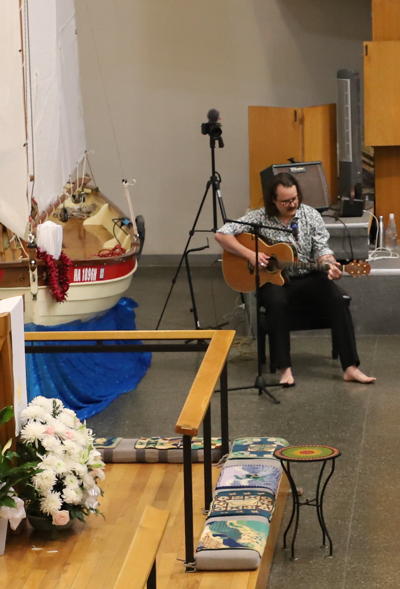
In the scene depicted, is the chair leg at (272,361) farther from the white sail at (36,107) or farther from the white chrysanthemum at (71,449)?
the white chrysanthemum at (71,449)

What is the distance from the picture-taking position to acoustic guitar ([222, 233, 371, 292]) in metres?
7.23

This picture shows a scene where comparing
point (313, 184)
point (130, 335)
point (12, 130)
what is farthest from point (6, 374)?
point (313, 184)

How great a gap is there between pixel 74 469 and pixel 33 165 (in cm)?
324

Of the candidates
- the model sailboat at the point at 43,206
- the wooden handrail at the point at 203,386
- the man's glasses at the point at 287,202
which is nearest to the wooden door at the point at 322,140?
the model sailboat at the point at 43,206

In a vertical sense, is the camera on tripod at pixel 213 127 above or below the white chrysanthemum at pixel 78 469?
above

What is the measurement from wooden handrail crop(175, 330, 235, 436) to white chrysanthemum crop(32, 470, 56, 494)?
543mm

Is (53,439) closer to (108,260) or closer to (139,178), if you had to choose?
(108,260)

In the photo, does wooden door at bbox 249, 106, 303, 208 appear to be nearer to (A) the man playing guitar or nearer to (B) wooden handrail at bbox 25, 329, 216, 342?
(A) the man playing guitar

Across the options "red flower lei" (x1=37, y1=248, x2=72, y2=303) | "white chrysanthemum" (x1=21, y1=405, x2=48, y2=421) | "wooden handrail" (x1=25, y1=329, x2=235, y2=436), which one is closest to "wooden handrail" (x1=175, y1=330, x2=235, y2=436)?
"wooden handrail" (x1=25, y1=329, x2=235, y2=436)

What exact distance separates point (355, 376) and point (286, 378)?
39 centimetres

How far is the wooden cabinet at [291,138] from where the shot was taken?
378 inches

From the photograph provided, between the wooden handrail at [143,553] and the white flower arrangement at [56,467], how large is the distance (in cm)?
159

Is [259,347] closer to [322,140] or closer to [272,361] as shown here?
[272,361]

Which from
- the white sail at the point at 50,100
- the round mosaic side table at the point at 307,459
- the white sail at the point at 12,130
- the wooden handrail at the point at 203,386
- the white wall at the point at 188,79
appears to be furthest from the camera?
the white wall at the point at 188,79
